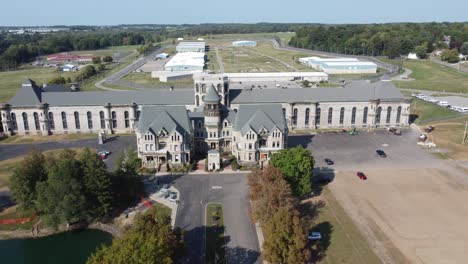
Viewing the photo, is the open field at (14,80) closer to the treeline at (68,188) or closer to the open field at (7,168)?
the open field at (7,168)

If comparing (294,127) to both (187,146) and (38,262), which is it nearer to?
(187,146)

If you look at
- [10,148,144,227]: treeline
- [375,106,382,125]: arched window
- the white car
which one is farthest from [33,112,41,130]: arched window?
[375,106,382,125]: arched window

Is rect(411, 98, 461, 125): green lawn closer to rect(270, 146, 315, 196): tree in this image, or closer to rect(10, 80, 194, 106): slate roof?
rect(270, 146, 315, 196): tree

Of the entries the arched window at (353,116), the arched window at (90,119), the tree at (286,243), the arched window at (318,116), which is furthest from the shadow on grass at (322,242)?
the arched window at (90,119)

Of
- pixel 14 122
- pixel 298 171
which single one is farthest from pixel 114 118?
pixel 298 171

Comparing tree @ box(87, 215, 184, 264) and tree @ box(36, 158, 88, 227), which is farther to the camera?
tree @ box(36, 158, 88, 227)

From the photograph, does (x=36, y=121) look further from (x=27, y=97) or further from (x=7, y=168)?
(x=7, y=168)
